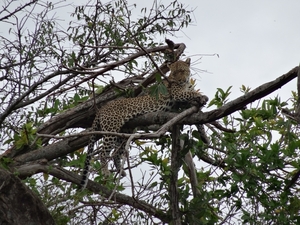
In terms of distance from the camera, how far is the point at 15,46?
9047 millimetres

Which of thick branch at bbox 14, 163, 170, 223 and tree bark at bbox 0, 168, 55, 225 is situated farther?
thick branch at bbox 14, 163, 170, 223

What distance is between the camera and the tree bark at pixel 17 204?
6.08 m

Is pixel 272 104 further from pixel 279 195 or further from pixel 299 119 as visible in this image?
pixel 299 119

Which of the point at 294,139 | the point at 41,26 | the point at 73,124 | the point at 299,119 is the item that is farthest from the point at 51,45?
Result: the point at 299,119

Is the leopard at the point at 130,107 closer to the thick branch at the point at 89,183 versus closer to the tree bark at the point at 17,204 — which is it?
the thick branch at the point at 89,183

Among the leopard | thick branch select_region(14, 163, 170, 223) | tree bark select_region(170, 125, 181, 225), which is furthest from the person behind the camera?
the leopard

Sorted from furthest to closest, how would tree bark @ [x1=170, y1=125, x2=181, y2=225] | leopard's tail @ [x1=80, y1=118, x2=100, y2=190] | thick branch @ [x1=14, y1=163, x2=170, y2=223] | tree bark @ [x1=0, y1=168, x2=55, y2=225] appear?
leopard's tail @ [x1=80, y1=118, x2=100, y2=190], thick branch @ [x1=14, y1=163, x2=170, y2=223], tree bark @ [x1=170, y1=125, x2=181, y2=225], tree bark @ [x1=0, y1=168, x2=55, y2=225]

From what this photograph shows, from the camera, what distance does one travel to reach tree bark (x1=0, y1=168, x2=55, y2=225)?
6.08 m

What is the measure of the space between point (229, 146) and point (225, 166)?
30.8 inches

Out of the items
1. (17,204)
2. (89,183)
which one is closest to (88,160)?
(89,183)

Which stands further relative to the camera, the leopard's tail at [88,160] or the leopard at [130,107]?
the leopard at [130,107]

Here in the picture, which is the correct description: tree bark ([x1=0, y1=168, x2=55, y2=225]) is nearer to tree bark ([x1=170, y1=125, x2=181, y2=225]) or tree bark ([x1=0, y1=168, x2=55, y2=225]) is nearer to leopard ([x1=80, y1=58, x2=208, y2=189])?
tree bark ([x1=170, y1=125, x2=181, y2=225])

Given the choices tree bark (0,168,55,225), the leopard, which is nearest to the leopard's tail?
the leopard

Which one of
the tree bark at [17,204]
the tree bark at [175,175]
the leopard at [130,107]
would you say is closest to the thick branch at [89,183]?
the tree bark at [175,175]
